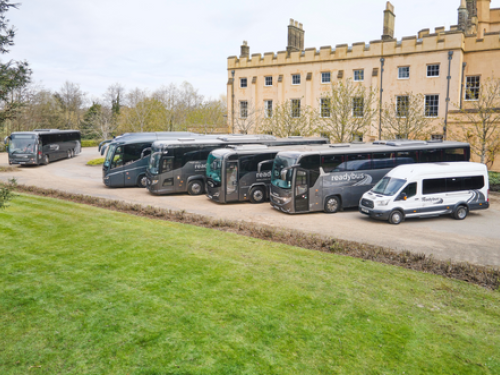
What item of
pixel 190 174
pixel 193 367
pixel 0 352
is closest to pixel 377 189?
pixel 190 174

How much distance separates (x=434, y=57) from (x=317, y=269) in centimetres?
3100

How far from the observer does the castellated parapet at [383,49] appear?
33.6 metres

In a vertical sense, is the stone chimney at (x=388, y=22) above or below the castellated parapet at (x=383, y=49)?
above

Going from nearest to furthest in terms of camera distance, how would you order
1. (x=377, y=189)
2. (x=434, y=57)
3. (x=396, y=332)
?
(x=396, y=332) → (x=377, y=189) → (x=434, y=57)

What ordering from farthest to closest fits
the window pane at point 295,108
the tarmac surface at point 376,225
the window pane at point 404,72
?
the window pane at point 295,108
the window pane at point 404,72
the tarmac surface at point 376,225

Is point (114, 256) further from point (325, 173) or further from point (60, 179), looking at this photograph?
point (60, 179)

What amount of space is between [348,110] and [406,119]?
15.0 feet

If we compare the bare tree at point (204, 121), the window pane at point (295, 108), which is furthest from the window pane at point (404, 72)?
the bare tree at point (204, 121)

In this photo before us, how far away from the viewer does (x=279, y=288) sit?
8.50 metres

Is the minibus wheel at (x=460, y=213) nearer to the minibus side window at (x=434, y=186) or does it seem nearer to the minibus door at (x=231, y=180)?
the minibus side window at (x=434, y=186)

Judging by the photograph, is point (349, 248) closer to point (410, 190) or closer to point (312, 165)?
point (410, 190)

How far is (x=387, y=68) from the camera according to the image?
3697 cm

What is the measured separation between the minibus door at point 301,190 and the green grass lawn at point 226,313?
24.6 feet

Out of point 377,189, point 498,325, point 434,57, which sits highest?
point 434,57
